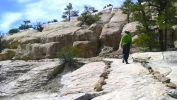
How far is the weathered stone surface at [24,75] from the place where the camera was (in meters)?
12.3

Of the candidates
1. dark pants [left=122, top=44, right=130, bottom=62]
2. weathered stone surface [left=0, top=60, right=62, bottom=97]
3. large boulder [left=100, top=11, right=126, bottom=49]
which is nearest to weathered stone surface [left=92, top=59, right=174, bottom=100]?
dark pants [left=122, top=44, right=130, bottom=62]

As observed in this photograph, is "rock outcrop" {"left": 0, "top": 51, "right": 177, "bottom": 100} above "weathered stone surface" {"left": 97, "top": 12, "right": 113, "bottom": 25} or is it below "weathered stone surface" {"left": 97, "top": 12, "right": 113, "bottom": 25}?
below

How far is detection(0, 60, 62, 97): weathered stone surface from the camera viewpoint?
12.3 m

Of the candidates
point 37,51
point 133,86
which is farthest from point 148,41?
point 37,51

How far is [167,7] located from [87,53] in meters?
11.1

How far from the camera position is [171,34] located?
2720 centimetres

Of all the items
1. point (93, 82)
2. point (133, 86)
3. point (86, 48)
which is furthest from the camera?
point (86, 48)

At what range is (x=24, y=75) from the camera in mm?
13633

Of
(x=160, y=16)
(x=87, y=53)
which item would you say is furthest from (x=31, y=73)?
(x=87, y=53)

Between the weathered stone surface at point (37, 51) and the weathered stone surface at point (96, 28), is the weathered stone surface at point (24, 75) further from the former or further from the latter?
the weathered stone surface at point (96, 28)

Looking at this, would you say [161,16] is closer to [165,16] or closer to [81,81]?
[165,16]

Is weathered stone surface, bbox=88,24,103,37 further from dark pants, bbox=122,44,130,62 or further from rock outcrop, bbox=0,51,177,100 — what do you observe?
dark pants, bbox=122,44,130,62

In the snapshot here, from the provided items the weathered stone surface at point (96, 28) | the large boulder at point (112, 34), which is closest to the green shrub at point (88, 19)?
the weathered stone surface at point (96, 28)

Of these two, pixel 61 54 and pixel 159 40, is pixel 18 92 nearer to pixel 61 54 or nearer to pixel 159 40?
pixel 61 54
